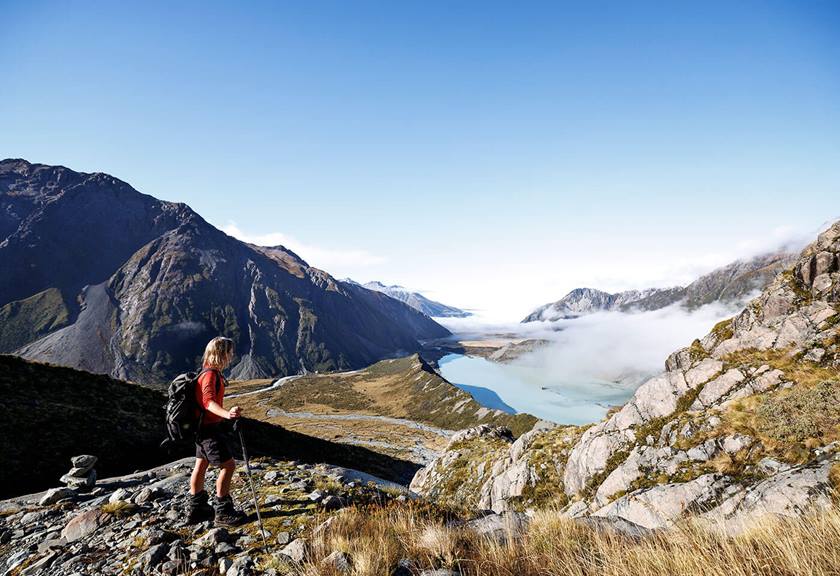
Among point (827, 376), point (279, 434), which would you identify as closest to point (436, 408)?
point (279, 434)

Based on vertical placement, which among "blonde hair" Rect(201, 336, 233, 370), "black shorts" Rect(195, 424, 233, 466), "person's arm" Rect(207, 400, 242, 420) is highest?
"blonde hair" Rect(201, 336, 233, 370)

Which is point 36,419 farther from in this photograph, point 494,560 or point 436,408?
point 436,408

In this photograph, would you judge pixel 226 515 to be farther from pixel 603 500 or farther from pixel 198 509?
pixel 603 500

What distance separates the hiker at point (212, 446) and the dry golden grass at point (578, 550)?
2.66 m

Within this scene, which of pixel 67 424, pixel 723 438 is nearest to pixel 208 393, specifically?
pixel 723 438

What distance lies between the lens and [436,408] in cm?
17388

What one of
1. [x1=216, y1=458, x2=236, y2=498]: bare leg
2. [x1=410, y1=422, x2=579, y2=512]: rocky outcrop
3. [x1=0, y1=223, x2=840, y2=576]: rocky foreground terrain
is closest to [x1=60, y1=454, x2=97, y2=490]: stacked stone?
[x1=0, y1=223, x2=840, y2=576]: rocky foreground terrain

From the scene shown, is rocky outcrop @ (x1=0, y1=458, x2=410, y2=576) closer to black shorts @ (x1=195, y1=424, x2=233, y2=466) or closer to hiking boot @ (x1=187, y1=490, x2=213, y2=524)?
hiking boot @ (x1=187, y1=490, x2=213, y2=524)

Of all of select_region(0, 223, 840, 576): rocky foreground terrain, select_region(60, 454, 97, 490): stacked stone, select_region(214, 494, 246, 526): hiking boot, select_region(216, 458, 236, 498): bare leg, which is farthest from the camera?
select_region(60, 454, 97, 490): stacked stone

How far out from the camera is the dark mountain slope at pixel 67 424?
16.4 metres

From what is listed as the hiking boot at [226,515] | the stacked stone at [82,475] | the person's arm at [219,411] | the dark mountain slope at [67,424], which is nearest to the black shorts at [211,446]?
the person's arm at [219,411]

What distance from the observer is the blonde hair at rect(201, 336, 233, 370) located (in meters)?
7.29

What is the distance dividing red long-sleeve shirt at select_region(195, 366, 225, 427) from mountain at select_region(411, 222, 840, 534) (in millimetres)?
7837

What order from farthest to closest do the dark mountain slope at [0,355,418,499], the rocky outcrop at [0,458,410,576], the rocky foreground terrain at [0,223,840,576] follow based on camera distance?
the dark mountain slope at [0,355,418,499] < the rocky outcrop at [0,458,410,576] < the rocky foreground terrain at [0,223,840,576]
